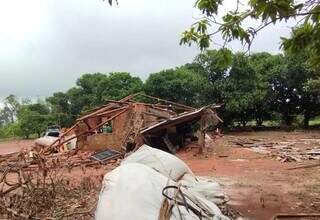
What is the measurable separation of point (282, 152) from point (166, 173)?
11860 mm

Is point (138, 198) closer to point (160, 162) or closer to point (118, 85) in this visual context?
point (160, 162)

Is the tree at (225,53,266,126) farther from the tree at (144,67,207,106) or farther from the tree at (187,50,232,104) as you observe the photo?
the tree at (144,67,207,106)

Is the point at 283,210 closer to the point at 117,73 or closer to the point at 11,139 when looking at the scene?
the point at 117,73

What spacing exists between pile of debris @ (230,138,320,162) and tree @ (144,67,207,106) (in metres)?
9.20

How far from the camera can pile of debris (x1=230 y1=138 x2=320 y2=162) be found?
17656 millimetres

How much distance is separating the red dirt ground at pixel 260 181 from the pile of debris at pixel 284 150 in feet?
1.91

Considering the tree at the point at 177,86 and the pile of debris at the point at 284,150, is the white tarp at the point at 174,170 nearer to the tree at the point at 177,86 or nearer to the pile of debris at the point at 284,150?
the pile of debris at the point at 284,150

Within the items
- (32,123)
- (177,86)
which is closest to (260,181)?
(177,86)

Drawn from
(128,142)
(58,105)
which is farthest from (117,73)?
(128,142)

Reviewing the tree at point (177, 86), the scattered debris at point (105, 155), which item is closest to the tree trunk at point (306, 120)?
the tree at point (177, 86)

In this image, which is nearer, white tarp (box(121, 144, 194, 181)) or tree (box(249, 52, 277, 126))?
white tarp (box(121, 144, 194, 181))

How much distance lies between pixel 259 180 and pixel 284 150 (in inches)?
296

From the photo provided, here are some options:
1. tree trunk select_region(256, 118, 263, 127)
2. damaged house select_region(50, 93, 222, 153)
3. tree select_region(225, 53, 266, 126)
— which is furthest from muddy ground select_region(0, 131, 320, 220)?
tree trunk select_region(256, 118, 263, 127)

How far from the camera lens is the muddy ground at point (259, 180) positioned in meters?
9.76
